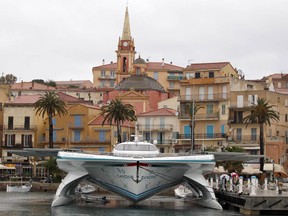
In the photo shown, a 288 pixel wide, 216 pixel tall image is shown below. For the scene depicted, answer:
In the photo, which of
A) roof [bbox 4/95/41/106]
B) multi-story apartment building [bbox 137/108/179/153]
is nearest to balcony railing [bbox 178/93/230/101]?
multi-story apartment building [bbox 137/108/179/153]

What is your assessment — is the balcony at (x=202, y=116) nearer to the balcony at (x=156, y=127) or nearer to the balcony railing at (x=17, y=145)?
the balcony at (x=156, y=127)

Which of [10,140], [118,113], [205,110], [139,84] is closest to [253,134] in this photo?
[205,110]

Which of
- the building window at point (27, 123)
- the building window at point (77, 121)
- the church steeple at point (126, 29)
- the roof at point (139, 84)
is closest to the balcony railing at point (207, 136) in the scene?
the building window at point (77, 121)

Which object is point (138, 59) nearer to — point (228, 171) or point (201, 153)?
point (228, 171)

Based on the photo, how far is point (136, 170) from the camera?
57.0m

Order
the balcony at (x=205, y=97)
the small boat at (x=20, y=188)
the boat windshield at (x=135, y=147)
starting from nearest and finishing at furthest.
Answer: the boat windshield at (x=135, y=147), the small boat at (x=20, y=188), the balcony at (x=205, y=97)

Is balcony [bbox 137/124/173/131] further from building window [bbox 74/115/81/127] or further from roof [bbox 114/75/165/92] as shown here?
roof [bbox 114/75/165/92]

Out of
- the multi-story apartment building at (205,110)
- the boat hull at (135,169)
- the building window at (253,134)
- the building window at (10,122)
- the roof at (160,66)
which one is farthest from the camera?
the roof at (160,66)

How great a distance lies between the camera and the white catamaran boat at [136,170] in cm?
5688

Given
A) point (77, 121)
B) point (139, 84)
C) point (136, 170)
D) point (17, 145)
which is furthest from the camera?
point (139, 84)

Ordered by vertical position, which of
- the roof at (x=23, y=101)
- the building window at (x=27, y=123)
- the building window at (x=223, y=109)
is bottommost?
the building window at (x=27, y=123)

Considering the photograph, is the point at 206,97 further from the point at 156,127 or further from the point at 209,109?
the point at 156,127

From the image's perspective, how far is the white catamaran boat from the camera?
56.9 meters

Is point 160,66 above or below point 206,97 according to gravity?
above
